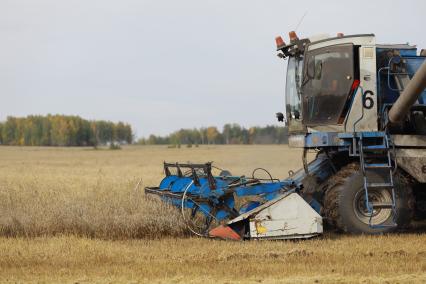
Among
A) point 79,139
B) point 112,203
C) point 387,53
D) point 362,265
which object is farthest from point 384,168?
point 79,139

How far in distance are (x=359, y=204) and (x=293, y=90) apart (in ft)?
7.06

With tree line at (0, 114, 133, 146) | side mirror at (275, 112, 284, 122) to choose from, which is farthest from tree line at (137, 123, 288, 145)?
side mirror at (275, 112, 284, 122)

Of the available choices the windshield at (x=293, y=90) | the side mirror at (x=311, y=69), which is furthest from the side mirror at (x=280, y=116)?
the side mirror at (x=311, y=69)

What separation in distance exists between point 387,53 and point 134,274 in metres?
5.07

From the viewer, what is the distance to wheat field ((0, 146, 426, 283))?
19.1 ft

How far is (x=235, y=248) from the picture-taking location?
7223 mm

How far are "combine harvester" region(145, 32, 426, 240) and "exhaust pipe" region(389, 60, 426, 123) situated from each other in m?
0.01

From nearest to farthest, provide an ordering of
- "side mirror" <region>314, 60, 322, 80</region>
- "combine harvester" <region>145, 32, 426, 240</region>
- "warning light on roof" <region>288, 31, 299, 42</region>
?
"combine harvester" <region>145, 32, 426, 240</region> < "side mirror" <region>314, 60, 322, 80</region> < "warning light on roof" <region>288, 31, 299, 42</region>

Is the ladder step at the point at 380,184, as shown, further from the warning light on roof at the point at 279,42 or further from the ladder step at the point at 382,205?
the warning light on roof at the point at 279,42

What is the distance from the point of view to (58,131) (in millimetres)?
74000

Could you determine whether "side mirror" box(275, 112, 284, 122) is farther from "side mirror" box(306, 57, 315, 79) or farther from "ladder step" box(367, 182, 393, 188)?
"ladder step" box(367, 182, 393, 188)

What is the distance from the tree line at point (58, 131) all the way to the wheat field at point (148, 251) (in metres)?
62.5

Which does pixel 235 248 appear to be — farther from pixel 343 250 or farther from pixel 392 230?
pixel 392 230

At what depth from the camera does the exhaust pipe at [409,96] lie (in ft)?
25.3
